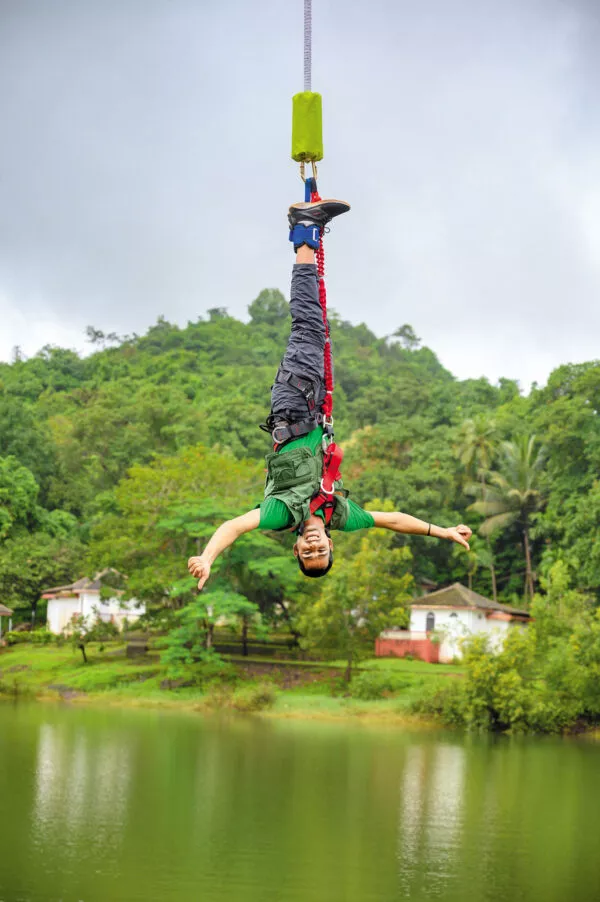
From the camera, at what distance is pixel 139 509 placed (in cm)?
3331

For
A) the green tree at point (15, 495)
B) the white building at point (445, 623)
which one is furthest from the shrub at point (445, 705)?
the green tree at point (15, 495)

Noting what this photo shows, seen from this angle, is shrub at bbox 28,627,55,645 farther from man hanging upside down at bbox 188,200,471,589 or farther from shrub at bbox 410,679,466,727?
man hanging upside down at bbox 188,200,471,589

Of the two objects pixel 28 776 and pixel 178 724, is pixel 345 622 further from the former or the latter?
pixel 28 776

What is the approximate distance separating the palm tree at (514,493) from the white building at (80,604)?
12731 mm

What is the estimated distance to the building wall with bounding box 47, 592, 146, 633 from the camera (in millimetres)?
37312

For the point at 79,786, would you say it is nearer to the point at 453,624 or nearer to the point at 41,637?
the point at 41,637

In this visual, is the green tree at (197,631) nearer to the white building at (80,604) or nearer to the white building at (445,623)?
the white building at (80,604)

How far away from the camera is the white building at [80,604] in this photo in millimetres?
36906

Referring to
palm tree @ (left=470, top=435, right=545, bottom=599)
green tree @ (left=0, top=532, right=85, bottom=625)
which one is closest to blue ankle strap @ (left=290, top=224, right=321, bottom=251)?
green tree @ (left=0, top=532, right=85, bottom=625)

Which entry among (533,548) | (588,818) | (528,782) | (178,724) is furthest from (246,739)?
(533,548)

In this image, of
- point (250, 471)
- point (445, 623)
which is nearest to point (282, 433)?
point (250, 471)

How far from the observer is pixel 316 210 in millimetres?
6875

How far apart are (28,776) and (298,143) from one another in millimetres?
19926

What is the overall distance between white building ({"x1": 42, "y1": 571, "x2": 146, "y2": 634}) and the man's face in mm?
30177
